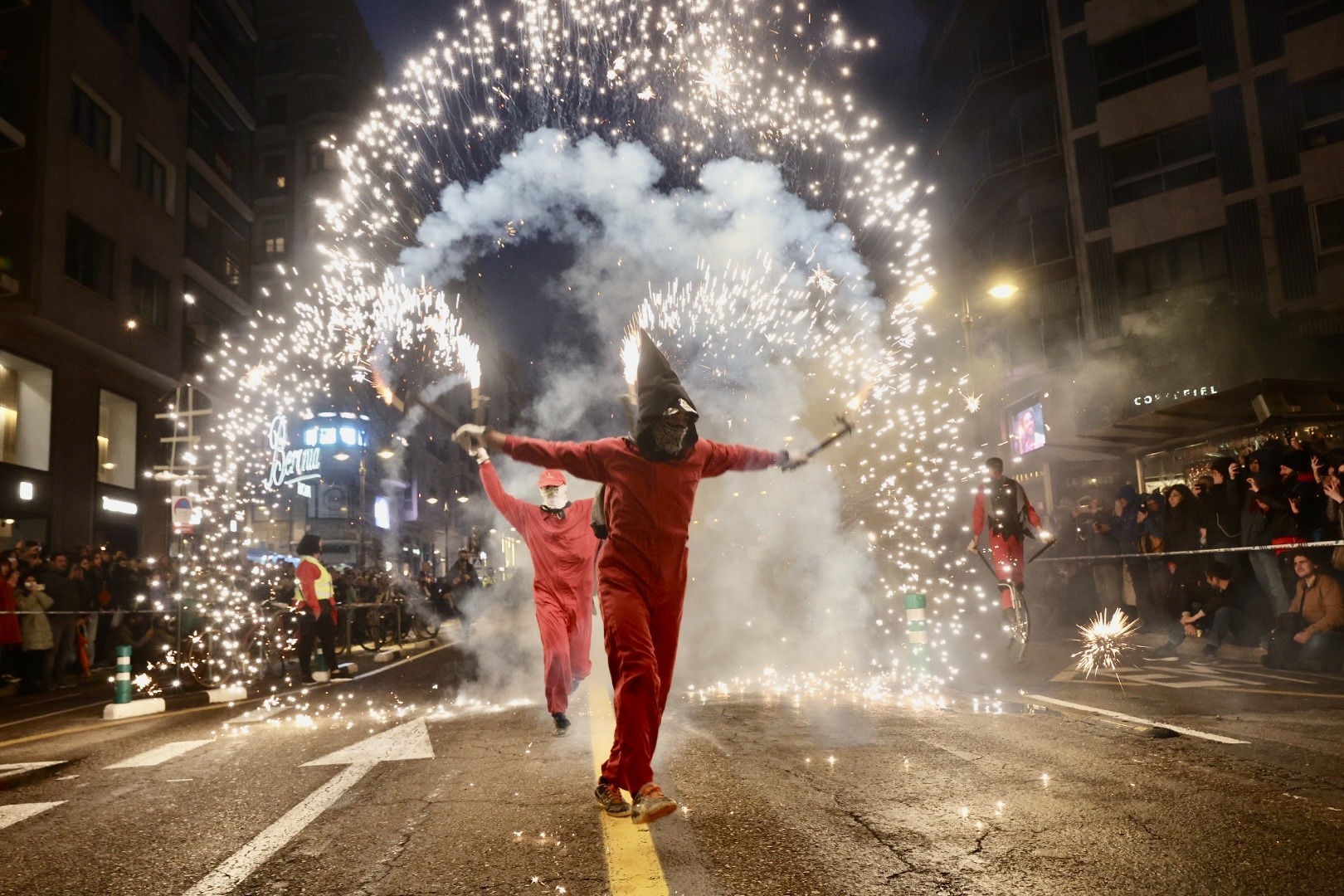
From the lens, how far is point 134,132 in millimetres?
25344

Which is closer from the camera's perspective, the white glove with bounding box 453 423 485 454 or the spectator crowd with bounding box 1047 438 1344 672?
the white glove with bounding box 453 423 485 454

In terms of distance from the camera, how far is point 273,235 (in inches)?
2167

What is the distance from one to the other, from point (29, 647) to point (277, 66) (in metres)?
54.5

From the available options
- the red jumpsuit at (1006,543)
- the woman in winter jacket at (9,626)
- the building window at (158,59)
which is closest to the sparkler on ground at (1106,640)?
the red jumpsuit at (1006,543)

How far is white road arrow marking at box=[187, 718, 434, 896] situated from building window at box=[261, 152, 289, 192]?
55.7 m

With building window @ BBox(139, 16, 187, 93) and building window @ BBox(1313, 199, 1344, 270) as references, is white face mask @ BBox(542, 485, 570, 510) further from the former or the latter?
building window @ BBox(139, 16, 187, 93)

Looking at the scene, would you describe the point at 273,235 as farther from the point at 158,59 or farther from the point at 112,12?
the point at 112,12

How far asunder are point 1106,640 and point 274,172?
5646cm

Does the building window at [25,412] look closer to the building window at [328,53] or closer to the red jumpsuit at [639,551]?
the red jumpsuit at [639,551]

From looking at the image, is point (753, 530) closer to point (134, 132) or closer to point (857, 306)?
point (857, 306)

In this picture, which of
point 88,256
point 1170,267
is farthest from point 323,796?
point 1170,267

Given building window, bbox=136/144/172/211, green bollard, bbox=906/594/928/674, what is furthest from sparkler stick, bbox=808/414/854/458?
building window, bbox=136/144/172/211

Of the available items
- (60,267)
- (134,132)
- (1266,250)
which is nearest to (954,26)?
(1266,250)

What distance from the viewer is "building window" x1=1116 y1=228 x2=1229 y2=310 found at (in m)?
23.9
